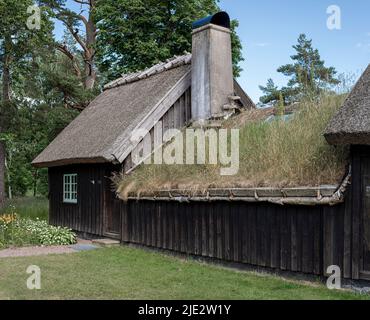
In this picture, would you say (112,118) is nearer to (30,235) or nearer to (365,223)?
(30,235)

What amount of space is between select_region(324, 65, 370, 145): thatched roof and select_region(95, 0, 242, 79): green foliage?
1551cm

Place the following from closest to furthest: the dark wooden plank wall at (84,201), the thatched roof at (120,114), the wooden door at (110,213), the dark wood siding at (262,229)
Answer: the dark wood siding at (262,229), the thatched roof at (120,114), the wooden door at (110,213), the dark wooden plank wall at (84,201)

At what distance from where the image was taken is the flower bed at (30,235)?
1205 cm

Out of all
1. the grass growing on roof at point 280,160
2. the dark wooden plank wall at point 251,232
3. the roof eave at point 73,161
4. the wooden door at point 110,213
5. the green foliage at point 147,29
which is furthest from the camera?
the green foliage at point 147,29

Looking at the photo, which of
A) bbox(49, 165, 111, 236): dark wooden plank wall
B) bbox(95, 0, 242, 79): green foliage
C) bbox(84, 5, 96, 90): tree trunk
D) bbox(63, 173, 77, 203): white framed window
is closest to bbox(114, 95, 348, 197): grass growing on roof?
bbox(49, 165, 111, 236): dark wooden plank wall

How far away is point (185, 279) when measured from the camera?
7.88 metres

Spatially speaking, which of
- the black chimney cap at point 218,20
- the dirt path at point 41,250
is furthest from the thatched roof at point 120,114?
the dirt path at point 41,250

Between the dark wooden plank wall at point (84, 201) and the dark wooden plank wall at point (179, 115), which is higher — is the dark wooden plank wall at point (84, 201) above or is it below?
below

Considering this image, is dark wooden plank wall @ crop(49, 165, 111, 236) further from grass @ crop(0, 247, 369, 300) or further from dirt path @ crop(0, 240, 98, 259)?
grass @ crop(0, 247, 369, 300)

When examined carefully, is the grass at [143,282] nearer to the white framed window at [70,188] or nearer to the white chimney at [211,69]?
the white chimney at [211,69]

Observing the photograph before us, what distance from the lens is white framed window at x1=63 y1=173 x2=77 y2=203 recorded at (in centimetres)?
1497

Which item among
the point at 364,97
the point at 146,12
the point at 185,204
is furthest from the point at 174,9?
the point at 364,97

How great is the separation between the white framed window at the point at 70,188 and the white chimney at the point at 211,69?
4669 millimetres
